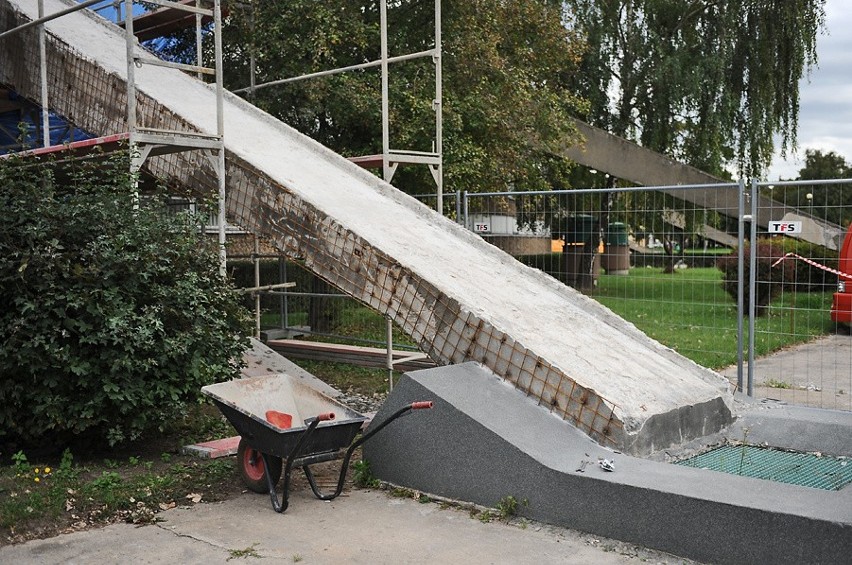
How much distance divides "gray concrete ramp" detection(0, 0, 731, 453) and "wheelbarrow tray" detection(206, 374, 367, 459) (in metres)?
1.00

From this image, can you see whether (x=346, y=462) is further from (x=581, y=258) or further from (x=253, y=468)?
(x=581, y=258)

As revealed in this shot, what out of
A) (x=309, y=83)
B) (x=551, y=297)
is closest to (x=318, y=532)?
(x=551, y=297)

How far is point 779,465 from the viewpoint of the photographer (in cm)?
601

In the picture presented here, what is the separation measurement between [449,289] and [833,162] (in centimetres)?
4180

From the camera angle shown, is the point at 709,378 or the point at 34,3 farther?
the point at 34,3

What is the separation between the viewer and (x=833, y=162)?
43.2 meters

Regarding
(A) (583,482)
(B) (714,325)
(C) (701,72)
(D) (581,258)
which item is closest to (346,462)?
(A) (583,482)

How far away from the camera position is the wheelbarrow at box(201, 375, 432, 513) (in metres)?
5.52

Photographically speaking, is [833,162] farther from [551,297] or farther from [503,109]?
[551,297]

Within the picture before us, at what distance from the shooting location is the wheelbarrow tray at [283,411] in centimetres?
555

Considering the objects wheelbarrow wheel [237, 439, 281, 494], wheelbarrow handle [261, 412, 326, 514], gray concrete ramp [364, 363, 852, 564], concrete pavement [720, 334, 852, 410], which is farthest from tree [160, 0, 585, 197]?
wheelbarrow handle [261, 412, 326, 514]

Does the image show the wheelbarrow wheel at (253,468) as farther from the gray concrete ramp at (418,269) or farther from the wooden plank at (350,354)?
the wooden plank at (350,354)

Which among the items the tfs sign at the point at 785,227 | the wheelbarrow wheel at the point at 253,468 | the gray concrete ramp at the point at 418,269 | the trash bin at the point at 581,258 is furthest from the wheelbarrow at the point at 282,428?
the trash bin at the point at 581,258

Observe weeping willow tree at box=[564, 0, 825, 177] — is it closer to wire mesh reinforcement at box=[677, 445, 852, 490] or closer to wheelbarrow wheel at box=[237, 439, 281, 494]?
wire mesh reinforcement at box=[677, 445, 852, 490]
